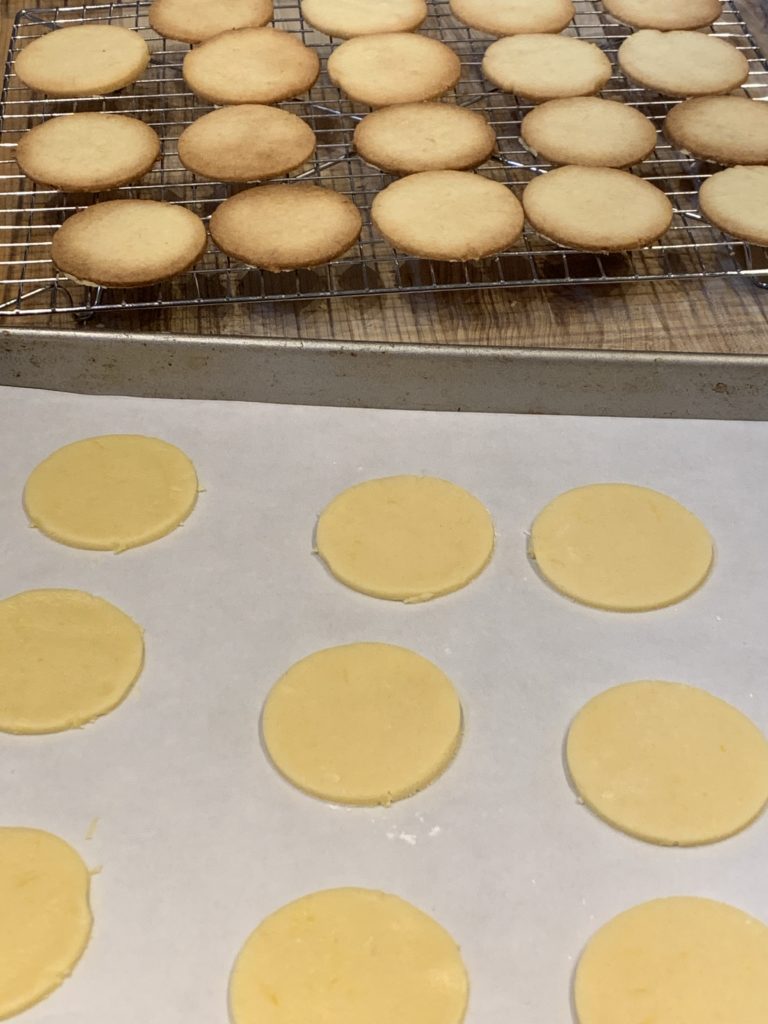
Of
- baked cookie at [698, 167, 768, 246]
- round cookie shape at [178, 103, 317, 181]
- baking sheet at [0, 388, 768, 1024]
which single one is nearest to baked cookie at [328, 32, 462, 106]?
round cookie shape at [178, 103, 317, 181]

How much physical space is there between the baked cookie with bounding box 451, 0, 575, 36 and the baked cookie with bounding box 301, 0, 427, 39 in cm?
9

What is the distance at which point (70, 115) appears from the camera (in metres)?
1.88

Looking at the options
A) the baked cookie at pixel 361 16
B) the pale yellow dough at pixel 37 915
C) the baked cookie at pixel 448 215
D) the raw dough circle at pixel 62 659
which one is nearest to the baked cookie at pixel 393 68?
the baked cookie at pixel 361 16

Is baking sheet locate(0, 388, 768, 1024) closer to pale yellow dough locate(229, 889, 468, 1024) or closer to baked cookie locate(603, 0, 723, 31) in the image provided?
pale yellow dough locate(229, 889, 468, 1024)

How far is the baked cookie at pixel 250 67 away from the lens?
6.40 feet

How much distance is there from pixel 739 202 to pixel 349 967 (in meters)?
1.26

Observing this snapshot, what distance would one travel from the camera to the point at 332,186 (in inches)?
73.5

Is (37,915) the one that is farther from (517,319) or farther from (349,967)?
(517,319)

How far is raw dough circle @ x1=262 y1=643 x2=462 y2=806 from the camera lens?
1.06 m

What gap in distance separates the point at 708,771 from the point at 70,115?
1.44 metres

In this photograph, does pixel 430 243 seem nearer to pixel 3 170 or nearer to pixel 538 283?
pixel 538 283

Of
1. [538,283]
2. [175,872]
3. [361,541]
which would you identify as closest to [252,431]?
[361,541]

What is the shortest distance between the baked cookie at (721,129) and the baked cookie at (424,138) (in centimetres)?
30

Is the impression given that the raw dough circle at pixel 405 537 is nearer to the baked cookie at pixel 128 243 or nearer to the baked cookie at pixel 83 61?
the baked cookie at pixel 128 243
